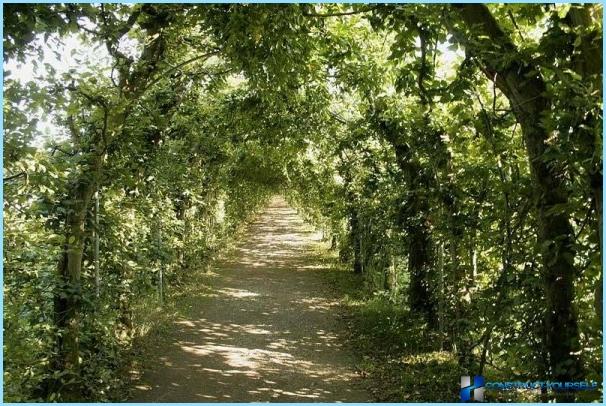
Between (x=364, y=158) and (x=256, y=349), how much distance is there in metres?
4.92

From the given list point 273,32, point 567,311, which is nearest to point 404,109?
point 273,32

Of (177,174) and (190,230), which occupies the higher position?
(177,174)

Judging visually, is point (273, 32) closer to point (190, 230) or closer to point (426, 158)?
point (426, 158)

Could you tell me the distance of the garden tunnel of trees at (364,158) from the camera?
343 centimetres

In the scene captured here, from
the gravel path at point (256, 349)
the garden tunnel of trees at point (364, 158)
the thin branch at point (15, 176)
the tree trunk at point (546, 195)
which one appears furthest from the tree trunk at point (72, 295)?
the tree trunk at point (546, 195)

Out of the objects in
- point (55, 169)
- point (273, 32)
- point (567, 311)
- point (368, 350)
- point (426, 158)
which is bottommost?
point (368, 350)

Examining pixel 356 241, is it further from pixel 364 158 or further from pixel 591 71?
pixel 591 71

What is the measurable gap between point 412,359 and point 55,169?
5724 mm

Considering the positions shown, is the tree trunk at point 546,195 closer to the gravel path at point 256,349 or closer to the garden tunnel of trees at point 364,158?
the garden tunnel of trees at point 364,158

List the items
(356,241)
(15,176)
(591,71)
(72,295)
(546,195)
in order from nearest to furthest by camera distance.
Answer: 1. (591,71)
2. (546,195)
3. (15,176)
4. (72,295)
5. (356,241)

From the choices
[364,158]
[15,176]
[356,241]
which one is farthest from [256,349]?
[356,241]

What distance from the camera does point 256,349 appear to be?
8781mm

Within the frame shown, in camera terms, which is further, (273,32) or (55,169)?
(273,32)

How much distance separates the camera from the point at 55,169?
4.23m
